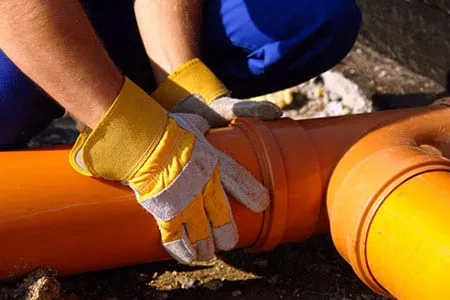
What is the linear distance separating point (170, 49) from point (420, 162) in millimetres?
706

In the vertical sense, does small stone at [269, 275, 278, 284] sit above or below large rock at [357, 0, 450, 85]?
below

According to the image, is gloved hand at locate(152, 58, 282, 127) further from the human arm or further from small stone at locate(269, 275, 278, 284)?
small stone at locate(269, 275, 278, 284)

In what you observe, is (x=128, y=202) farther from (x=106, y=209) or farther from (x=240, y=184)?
(x=240, y=184)

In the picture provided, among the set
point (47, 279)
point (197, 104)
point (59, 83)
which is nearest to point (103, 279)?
point (47, 279)

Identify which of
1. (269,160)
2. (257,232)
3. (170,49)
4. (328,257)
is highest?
(170,49)

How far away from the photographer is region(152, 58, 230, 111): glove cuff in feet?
6.19

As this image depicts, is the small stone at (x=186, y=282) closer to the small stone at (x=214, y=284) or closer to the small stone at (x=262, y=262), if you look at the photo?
the small stone at (x=214, y=284)

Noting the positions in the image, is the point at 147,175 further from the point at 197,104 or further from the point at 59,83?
the point at 197,104

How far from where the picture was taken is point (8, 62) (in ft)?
6.14

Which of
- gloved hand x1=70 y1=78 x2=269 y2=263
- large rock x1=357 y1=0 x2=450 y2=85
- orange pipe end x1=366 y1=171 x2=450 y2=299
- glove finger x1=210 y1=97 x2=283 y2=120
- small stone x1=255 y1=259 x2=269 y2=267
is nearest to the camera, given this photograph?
orange pipe end x1=366 y1=171 x2=450 y2=299

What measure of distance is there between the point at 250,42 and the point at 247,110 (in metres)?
0.34

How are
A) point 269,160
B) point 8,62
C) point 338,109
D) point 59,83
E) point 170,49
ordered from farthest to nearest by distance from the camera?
point 338,109 < point 170,49 < point 8,62 < point 269,160 < point 59,83

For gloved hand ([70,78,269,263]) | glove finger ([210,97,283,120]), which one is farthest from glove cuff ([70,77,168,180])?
glove finger ([210,97,283,120])

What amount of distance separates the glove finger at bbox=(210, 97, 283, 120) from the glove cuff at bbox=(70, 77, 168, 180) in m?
0.28
